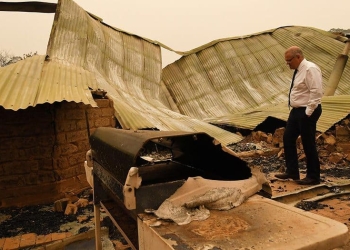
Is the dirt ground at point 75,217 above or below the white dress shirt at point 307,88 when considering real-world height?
below

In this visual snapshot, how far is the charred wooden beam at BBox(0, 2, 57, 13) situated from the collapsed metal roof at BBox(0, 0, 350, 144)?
1.53 meters

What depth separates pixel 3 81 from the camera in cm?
374

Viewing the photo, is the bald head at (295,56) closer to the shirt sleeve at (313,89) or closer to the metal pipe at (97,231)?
the shirt sleeve at (313,89)

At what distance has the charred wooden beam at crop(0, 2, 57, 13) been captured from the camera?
30.8ft

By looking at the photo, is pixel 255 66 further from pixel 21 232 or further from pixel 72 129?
pixel 21 232

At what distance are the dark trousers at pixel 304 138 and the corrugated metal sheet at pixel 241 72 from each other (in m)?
7.36

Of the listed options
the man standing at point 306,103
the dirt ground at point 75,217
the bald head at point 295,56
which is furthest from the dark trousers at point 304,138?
the bald head at point 295,56

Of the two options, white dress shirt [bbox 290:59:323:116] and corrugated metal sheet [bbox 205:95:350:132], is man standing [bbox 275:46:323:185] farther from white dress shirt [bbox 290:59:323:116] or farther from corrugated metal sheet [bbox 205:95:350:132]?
corrugated metal sheet [bbox 205:95:350:132]

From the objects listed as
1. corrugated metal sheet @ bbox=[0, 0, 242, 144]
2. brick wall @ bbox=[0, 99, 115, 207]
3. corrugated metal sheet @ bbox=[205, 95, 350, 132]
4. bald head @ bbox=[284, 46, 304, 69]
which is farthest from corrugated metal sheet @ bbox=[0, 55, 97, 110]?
corrugated metal sheet @ bbox=[205, 95, 350, 132]

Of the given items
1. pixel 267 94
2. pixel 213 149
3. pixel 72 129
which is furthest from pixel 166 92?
pixel 213 149

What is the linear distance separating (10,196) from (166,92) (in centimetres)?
924

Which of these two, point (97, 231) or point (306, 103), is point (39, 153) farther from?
point (306, 103)

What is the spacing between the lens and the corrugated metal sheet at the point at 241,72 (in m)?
12.2

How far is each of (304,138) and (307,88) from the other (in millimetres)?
618
